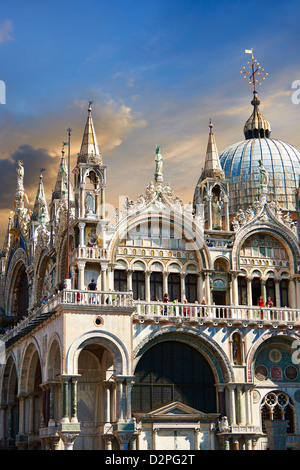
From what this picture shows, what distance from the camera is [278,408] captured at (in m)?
53.0

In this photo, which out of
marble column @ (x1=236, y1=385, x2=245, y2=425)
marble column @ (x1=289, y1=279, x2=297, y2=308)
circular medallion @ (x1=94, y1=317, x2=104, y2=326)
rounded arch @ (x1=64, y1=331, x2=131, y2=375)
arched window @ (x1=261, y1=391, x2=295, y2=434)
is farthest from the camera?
marble column @ (x1=289, y1=279, x2=297, y2=308)

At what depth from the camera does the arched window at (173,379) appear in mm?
50094

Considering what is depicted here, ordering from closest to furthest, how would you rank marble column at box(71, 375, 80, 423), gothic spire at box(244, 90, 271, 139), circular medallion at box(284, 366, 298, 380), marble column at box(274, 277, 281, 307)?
marble column at box(71, 375, 80, 423) → circular medallion at box(284, 366, 298, 380) → marble column at box(274, 277, 281, 307) → gothic spire at box(244, 90, 271, 139)

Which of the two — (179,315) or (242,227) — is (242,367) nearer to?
(179,315)

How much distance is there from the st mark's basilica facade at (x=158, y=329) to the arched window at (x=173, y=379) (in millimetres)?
66

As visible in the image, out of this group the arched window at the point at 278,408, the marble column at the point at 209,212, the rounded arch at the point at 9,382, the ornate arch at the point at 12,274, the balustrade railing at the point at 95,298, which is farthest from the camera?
the ornate arch at the point at 12,274

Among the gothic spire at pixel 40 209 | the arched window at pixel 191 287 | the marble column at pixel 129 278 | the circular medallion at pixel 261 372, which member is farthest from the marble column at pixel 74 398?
the gothic spire at pixel 40 209

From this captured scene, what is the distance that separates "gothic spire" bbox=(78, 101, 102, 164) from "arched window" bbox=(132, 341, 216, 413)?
1195 cm

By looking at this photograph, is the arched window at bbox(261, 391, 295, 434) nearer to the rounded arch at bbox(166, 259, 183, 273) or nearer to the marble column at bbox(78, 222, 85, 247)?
the rounded arch at bbox(166, 259, 183, 273)

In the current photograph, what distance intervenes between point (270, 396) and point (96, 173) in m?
17.1

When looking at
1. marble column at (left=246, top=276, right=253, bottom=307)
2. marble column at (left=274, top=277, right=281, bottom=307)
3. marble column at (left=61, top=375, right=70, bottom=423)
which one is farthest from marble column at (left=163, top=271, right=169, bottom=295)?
marble column at (left=61, top=375, right=70, bottom=423)

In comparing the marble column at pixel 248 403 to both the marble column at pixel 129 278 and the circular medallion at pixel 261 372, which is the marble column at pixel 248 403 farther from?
the marble column at pixel 129 278

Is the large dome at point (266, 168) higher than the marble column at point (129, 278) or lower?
higher

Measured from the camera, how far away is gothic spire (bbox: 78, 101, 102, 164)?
53406mm
